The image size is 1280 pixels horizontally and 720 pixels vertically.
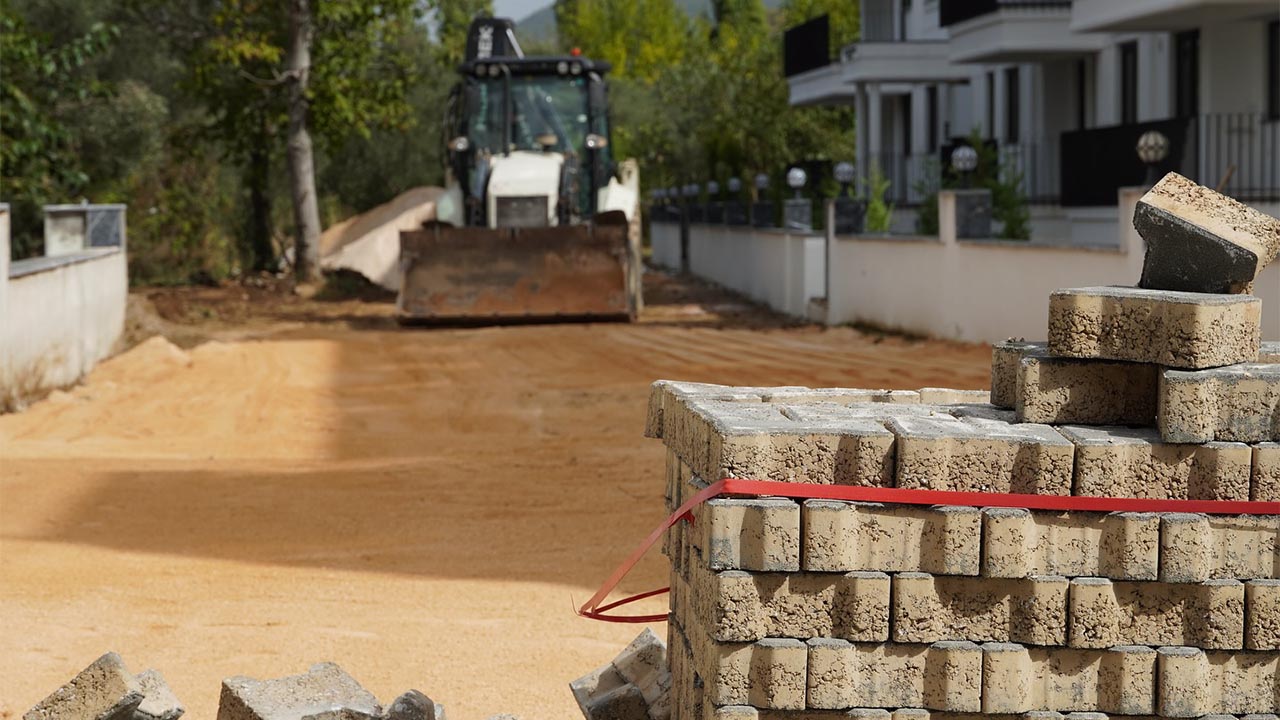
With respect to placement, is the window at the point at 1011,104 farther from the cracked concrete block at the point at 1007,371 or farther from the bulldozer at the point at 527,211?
the cracked concrete block at the point at 1007,371

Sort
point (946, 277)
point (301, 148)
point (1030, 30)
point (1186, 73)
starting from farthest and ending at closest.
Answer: point (301, 148), point (1030, 30), point (1186, 73), point (946, 277)

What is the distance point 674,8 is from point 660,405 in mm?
80017

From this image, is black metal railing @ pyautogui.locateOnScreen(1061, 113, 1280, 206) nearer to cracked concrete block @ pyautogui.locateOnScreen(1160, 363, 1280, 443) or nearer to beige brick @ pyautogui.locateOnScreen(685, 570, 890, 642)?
cracked concrete block @ pyautogui.locateOnScreen(1160, 363, 1280, 443)

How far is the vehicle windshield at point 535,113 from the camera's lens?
79.7 ft

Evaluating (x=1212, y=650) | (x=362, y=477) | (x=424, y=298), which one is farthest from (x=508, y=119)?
(x=1212, y=650)

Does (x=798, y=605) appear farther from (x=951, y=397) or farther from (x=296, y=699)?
(x=296, y=699)

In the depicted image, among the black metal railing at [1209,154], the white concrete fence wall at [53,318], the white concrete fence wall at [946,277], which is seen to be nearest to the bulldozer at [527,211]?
the white concrete fence wall at [946,277]

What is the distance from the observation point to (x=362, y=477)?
37.4 ft

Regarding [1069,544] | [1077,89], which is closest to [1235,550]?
[1069,544]

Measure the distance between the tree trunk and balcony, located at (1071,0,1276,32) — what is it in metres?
14.0

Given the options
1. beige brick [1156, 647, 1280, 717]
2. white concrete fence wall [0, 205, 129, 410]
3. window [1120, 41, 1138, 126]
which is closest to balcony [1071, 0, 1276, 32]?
window [1120, 41, 1138, 126]

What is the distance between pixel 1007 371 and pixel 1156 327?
66 cm

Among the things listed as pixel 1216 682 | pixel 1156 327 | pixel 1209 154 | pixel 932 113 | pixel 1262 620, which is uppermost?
pixel 932 113

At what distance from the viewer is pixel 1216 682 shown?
15.3 ft
